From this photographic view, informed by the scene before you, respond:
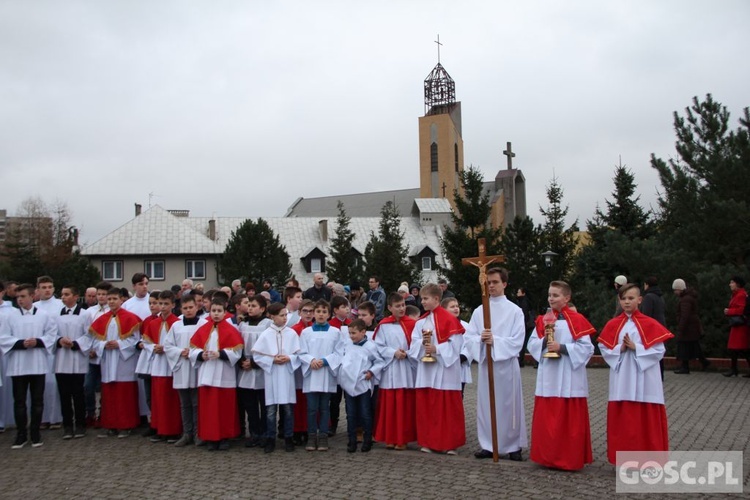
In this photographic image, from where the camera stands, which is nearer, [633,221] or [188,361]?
[188,361]

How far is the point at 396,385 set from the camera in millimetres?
8875

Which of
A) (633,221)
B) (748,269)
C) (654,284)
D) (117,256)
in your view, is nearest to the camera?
(654,284)

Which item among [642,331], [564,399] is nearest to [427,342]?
[564,399]

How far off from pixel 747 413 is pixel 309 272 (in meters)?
48.2

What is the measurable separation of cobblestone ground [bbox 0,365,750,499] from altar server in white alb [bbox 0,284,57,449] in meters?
0.34

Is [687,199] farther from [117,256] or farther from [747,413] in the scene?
[117,256]

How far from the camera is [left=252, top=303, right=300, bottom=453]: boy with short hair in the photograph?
880 cm

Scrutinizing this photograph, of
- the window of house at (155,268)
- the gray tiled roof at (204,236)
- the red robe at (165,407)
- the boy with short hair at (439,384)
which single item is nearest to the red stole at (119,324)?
the red robe at (165,407)

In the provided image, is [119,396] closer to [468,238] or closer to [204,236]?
[468,238]

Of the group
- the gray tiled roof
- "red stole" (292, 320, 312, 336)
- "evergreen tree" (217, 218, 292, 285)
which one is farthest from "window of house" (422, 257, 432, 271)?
"red stole" (292, 320, 312, 336)

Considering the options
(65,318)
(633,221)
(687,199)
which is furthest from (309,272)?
(65,318)

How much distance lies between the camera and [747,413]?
1089cm

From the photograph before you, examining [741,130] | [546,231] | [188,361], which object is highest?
[741,130]

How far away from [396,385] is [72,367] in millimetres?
4458
